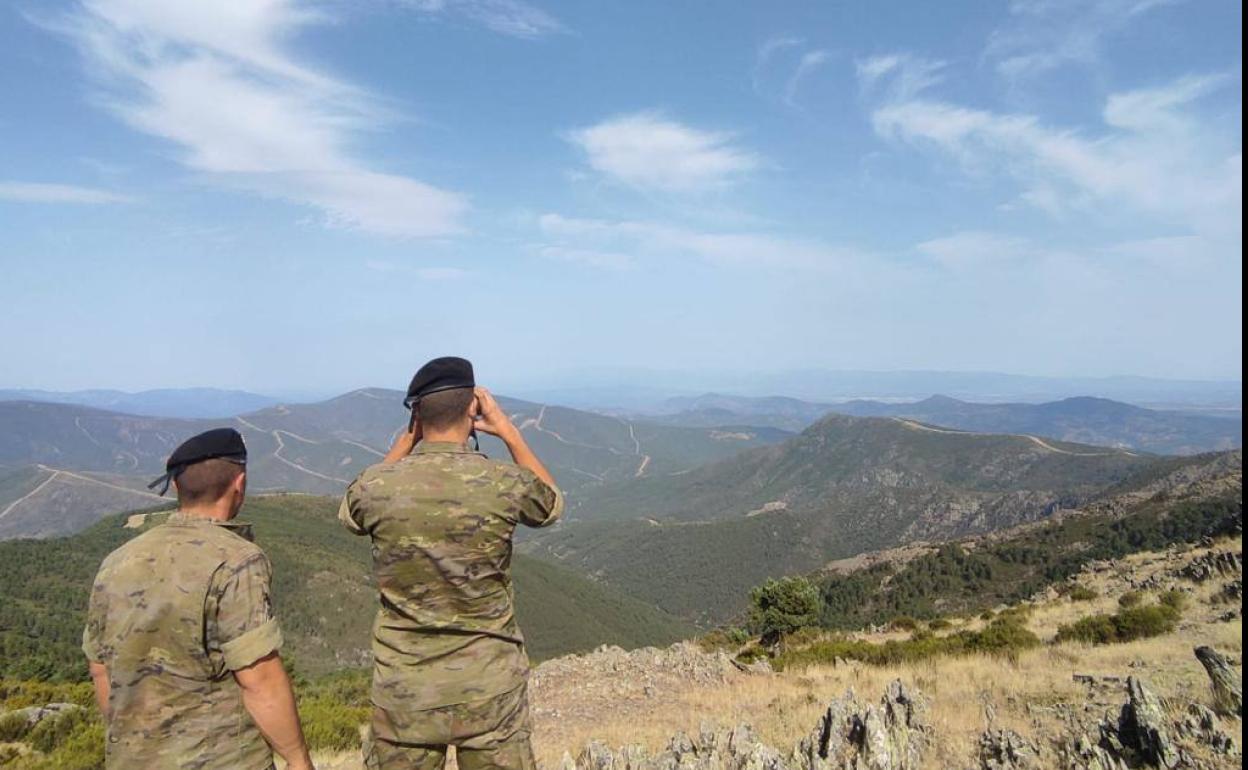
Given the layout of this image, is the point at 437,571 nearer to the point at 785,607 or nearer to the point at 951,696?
the point at 951,696

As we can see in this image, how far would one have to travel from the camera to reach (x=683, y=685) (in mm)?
13766

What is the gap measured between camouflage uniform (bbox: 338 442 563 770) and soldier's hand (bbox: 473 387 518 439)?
0.34 m

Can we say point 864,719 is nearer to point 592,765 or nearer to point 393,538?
point 592,765

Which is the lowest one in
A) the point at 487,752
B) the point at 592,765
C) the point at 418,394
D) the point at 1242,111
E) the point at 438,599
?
the point at 592,765

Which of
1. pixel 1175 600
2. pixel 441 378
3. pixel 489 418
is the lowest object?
pixel 1175 600

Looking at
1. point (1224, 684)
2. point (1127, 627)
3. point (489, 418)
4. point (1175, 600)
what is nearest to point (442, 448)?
point (489, 418)

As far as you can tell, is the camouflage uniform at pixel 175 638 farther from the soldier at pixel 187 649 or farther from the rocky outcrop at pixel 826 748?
the rocky outcrop at pixel 826 748

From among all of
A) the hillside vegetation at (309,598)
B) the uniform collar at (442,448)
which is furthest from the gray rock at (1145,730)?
the hillside vegetation at (309,598)

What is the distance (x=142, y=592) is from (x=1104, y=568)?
Result: 31896mm

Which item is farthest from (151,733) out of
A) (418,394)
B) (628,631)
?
(628,631)

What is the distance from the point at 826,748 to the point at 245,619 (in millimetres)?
6088

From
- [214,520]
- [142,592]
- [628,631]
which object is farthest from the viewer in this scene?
[628,631]

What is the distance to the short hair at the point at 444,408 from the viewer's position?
154 inches

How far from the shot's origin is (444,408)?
3.94 m
